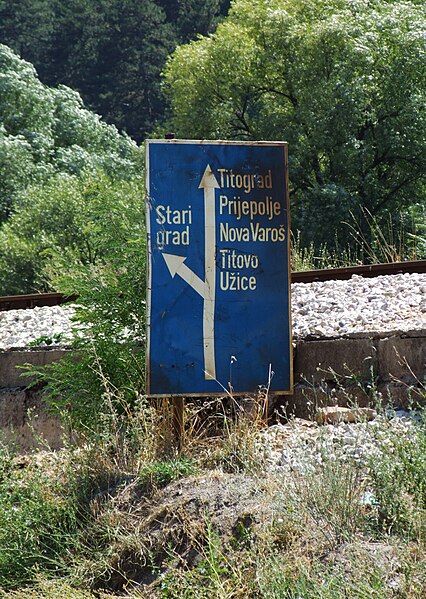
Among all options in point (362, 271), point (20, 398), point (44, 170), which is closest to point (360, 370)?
point (362, 271)

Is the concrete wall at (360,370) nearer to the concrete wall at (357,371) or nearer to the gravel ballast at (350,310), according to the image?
the concrete wall at (357,371)

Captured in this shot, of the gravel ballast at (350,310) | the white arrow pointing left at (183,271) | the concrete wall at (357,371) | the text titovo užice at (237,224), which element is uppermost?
the text titovo užice at (237,224)

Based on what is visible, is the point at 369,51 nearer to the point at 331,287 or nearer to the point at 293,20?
the point at 293,20

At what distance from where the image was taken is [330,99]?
28.3 meters

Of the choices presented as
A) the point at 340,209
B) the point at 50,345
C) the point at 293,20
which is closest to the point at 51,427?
the point at 50,345

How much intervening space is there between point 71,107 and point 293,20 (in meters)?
12.7

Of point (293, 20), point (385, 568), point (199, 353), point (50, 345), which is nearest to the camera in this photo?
point (385, 568)

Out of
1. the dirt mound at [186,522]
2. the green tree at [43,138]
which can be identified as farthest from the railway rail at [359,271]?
the green tree at [43,138]

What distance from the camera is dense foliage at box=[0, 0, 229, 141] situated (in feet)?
187

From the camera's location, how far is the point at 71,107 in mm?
42312

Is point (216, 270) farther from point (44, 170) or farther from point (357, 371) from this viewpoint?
point (44, 170)

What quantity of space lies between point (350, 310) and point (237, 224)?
85.2 inches

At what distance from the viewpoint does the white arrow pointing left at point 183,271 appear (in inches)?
297

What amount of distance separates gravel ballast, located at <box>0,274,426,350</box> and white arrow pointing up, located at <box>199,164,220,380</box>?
1.55 m
